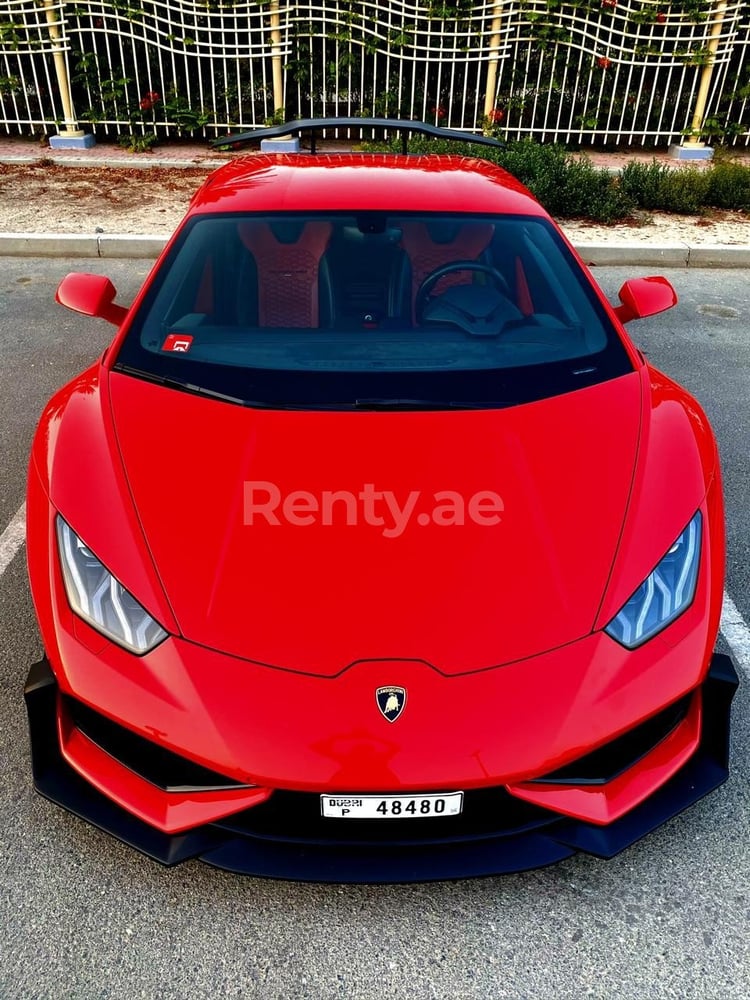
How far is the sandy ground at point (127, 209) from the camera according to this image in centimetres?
716

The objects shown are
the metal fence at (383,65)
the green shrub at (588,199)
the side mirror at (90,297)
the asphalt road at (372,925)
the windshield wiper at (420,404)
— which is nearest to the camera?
the asphalt road at (372,925)

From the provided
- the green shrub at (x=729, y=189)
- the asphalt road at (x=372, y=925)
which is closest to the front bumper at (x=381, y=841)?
the asphalt road at (x=372, y=925)

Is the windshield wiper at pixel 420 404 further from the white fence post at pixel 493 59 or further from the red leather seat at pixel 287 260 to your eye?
Result: the white fence post at pixel 493 59

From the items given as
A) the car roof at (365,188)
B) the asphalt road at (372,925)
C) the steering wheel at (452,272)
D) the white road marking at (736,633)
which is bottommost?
the asphalt road at (372,925)

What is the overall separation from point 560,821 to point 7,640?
6.44ft

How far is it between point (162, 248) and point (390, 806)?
6.12m

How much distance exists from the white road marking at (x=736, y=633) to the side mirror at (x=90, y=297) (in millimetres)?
2536

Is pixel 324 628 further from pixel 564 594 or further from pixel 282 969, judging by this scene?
pixel 282 969

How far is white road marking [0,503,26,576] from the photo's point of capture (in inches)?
120

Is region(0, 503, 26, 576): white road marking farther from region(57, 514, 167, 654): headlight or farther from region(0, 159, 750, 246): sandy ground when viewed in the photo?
region(0, 159, 750, 246): sandy ground

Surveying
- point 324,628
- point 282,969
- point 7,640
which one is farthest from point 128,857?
point 7,640

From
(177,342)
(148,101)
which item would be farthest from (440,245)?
(148,101)

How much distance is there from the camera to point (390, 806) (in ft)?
5.23

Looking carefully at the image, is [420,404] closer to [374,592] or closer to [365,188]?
[374,592]
